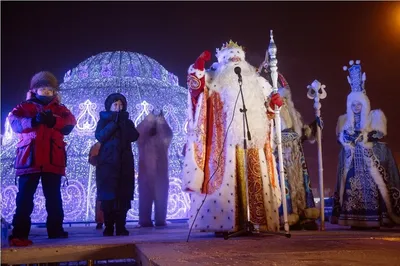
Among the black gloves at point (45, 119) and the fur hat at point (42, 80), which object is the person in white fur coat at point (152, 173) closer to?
the fur hat at point (42, 80)

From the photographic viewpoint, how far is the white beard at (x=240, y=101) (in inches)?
168

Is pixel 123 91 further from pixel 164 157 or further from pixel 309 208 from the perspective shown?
pixel 309 208

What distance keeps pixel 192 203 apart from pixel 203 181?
0.80ft

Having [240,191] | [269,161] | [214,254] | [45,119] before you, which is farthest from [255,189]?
[45,119]

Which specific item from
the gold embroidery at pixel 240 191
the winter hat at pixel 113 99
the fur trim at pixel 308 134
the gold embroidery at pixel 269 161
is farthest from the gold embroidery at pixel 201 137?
the fur trim at pixel 308 134

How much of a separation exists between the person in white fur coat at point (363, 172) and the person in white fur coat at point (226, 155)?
155cm

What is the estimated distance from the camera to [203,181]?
414 centimetres

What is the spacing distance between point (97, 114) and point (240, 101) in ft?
18.8

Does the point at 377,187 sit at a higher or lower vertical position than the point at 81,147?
lower

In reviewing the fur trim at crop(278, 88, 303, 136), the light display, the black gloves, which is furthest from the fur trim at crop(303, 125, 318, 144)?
the light display

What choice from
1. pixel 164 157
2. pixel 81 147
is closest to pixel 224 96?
pixel 164 157

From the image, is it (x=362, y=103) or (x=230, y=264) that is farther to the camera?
(x=362, y=103)

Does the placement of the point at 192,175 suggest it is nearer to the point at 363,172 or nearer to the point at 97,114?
the point at 363,172

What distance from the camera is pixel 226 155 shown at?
165 inches
